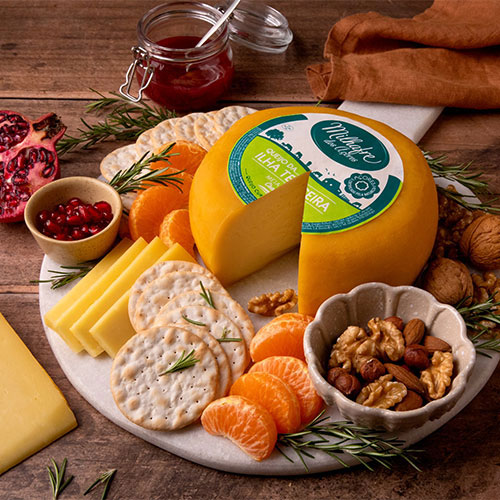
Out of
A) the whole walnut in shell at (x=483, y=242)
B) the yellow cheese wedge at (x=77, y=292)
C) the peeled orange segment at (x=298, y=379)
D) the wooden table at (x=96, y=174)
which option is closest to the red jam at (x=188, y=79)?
the wooden table at (x=96, y=174)

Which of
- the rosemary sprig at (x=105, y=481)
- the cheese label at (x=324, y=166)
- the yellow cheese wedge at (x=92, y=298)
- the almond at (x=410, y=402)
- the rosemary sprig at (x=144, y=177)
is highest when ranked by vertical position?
the cheese label at (x=324, y=166)

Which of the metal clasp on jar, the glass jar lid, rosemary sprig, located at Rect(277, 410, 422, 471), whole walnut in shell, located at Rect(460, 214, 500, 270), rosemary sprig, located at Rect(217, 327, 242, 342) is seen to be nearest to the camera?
rosemary sprig, located at Rect(277, 410, 422, 471)

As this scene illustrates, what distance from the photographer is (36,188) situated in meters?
2.88

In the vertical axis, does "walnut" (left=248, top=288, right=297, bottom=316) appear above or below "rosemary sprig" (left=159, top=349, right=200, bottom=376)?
below

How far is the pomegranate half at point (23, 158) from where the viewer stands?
2.87 meters

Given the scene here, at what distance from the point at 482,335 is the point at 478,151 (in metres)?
1.18

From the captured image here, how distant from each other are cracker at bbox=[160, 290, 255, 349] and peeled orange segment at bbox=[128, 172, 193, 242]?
43cm

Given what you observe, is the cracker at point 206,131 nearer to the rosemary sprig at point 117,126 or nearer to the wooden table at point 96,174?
the rosemary sprig at point 117,126

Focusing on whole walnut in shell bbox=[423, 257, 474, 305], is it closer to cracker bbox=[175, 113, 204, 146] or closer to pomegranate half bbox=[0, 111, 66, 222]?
cracker bbox=[175, 113, 204, 146]

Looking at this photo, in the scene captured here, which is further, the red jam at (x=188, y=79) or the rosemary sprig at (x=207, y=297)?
the red jam at (x=188, y=79)

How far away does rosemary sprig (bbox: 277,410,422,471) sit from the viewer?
211 cm

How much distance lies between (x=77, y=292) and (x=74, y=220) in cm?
28

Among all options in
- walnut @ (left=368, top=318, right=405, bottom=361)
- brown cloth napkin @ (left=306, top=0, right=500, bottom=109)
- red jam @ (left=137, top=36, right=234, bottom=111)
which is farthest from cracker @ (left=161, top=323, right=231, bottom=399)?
brown cloth napkin @ (left=306, top=0, right=500, bottom=109)

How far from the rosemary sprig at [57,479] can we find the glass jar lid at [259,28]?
246 centimetres
